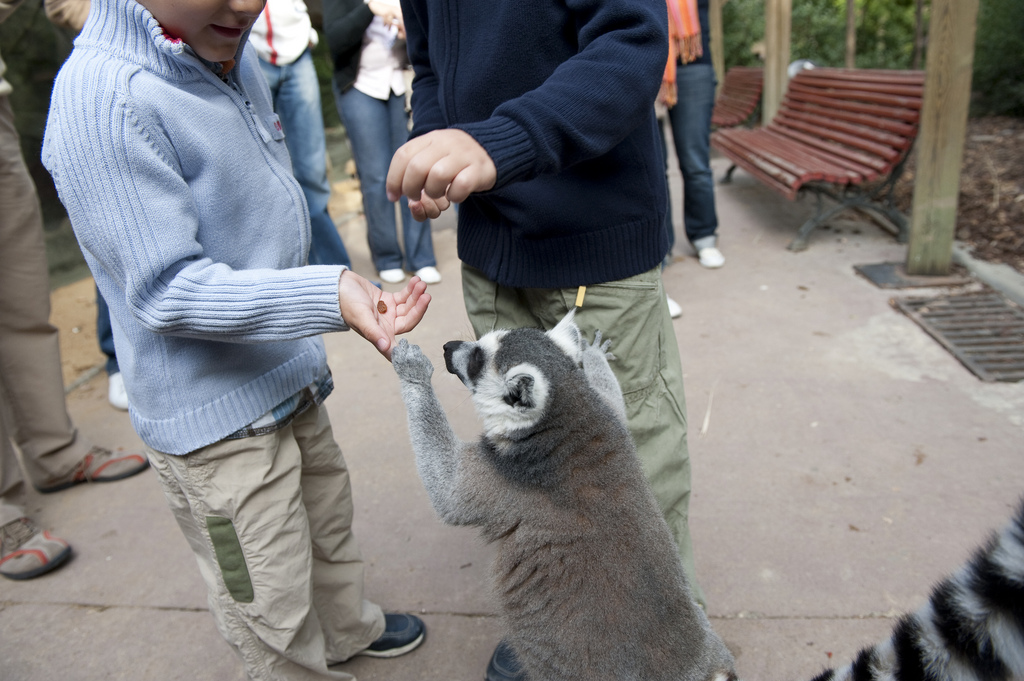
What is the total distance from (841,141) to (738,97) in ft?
14.1

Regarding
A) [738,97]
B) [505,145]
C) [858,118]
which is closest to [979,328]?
[858,118]

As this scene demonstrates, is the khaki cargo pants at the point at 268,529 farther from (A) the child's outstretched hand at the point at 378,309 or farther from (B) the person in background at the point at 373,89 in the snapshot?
(B) the person in background at the point at 373,89

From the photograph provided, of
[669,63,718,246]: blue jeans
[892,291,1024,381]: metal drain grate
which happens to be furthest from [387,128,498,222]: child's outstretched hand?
[669,63,718,246]: blue jeans

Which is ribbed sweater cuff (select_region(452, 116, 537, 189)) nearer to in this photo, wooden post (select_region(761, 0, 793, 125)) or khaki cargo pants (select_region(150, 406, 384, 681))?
khaki cargo pants (select_region(150, 406, 384, 681))

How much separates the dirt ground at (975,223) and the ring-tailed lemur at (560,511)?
3.70 meters

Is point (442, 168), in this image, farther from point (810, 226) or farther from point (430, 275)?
point (810, 226)

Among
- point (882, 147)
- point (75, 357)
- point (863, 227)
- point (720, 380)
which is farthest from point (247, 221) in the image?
point (863, 227)

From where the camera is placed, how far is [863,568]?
2.63 metres

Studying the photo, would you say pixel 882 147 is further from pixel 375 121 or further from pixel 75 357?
pixel 75 357

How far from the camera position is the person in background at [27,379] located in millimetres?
3141

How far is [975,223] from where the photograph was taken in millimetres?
5957

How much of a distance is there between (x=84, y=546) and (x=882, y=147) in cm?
574

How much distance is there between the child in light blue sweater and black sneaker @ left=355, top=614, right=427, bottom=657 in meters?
0.17

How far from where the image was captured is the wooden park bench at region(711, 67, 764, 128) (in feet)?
31.1
